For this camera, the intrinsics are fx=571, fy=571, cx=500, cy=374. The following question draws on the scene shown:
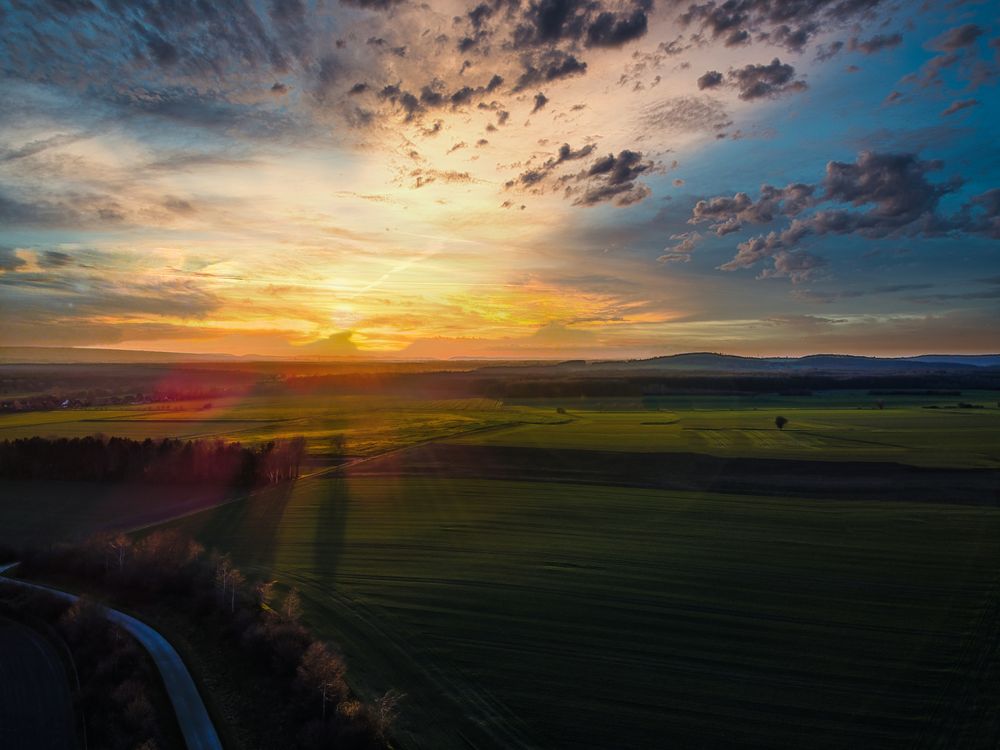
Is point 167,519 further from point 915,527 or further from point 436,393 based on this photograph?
point 436,393

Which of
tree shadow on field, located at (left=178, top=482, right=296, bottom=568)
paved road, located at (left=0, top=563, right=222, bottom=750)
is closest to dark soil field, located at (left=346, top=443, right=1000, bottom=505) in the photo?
tree shadow on field, located at (left=178, top=482, right=296, bottom=568)

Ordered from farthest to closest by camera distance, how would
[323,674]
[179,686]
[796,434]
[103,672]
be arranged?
[796,434] → [103,672] → [179,686] → [323,674]

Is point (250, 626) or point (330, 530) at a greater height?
point (250, 626)

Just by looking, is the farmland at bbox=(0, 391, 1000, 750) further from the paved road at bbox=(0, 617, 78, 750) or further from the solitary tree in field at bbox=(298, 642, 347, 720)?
the paved road at bbox=(0, 617, 78, 750)

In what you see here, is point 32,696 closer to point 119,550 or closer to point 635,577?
point 119,550

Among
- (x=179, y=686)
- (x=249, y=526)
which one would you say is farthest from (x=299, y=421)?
(x=179, y=686)

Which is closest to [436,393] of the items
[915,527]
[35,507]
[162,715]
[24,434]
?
[24,434]

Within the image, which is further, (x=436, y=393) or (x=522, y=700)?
(x=436, y=393)
